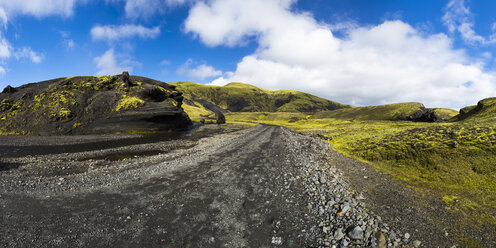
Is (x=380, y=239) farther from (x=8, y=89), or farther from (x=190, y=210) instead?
(x=8, y=89)

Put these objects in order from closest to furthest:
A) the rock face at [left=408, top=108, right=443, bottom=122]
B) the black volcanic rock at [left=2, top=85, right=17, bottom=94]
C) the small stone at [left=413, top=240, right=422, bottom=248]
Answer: the small stone at [left=413, top=240, right=422, bottom=248]
the black volcanic rock at [left=2, top=85, right=17, bottom=94]
the rock face at [left=408, top=108, right=443, bottom=122]

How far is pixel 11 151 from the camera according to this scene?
97.7ft

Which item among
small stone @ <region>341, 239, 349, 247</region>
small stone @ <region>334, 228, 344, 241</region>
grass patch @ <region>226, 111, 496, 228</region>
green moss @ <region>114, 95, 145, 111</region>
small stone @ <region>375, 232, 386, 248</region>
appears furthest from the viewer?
green moss @ <region>114, 95, 145, 111</region>

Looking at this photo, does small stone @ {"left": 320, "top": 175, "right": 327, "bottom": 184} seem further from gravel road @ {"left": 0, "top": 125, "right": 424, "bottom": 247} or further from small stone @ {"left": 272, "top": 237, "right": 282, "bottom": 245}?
small stone @ {"left": 272, "top": 237, "right": 282, "bottom": 245}

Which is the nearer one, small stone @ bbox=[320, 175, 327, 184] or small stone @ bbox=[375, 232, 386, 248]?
small stone @ bbox=[375, 232, 386, 248]

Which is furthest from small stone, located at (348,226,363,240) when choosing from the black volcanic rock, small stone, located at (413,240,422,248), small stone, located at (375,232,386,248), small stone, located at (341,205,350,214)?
the black volcanic rock

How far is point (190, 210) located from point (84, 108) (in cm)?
6337

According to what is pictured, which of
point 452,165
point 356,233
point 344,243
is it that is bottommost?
point 344,243

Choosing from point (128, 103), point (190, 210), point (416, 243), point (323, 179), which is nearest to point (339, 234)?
point (416, 243)

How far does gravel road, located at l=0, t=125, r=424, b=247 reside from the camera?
26.9 feet

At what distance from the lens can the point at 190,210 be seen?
1102 centimetres

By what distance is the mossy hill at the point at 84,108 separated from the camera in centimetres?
4900

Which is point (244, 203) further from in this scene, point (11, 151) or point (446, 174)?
point (11, 151)

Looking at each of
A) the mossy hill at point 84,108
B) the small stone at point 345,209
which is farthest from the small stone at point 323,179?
the mossy hill at point 84,108
